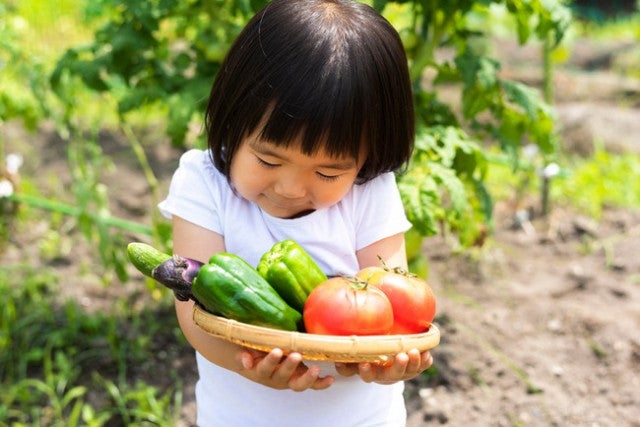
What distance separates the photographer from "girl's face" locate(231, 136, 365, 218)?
185cm

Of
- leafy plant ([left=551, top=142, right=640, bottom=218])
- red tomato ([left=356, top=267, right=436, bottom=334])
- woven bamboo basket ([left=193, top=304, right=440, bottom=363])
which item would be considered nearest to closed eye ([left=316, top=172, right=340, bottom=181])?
red tomato ([left=356, top=267, right=436, bottom=334])

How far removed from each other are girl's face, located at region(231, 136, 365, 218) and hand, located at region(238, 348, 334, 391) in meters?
0.34

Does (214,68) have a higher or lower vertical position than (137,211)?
higher

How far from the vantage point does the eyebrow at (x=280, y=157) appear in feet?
6.05

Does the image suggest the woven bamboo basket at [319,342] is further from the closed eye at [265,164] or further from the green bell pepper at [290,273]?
the closed eye at [265,164]

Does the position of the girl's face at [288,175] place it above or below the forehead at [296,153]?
below

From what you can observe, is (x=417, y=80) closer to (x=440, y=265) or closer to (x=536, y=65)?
(x=440, y=265)

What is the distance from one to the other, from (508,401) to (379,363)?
4.95ft

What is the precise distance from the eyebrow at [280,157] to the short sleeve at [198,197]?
22 cm

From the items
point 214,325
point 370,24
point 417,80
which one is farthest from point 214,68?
point 214,325

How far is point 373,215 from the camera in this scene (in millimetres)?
2102

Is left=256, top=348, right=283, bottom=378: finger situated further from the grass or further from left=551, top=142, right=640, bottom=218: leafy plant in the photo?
left=551, top=142, right=640, bottom=218: leafy plant

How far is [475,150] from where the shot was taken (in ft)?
9.76

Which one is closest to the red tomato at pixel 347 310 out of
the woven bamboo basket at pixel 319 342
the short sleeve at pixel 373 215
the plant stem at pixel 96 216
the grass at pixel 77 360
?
the woven bamboo basket at pixel 319 342
